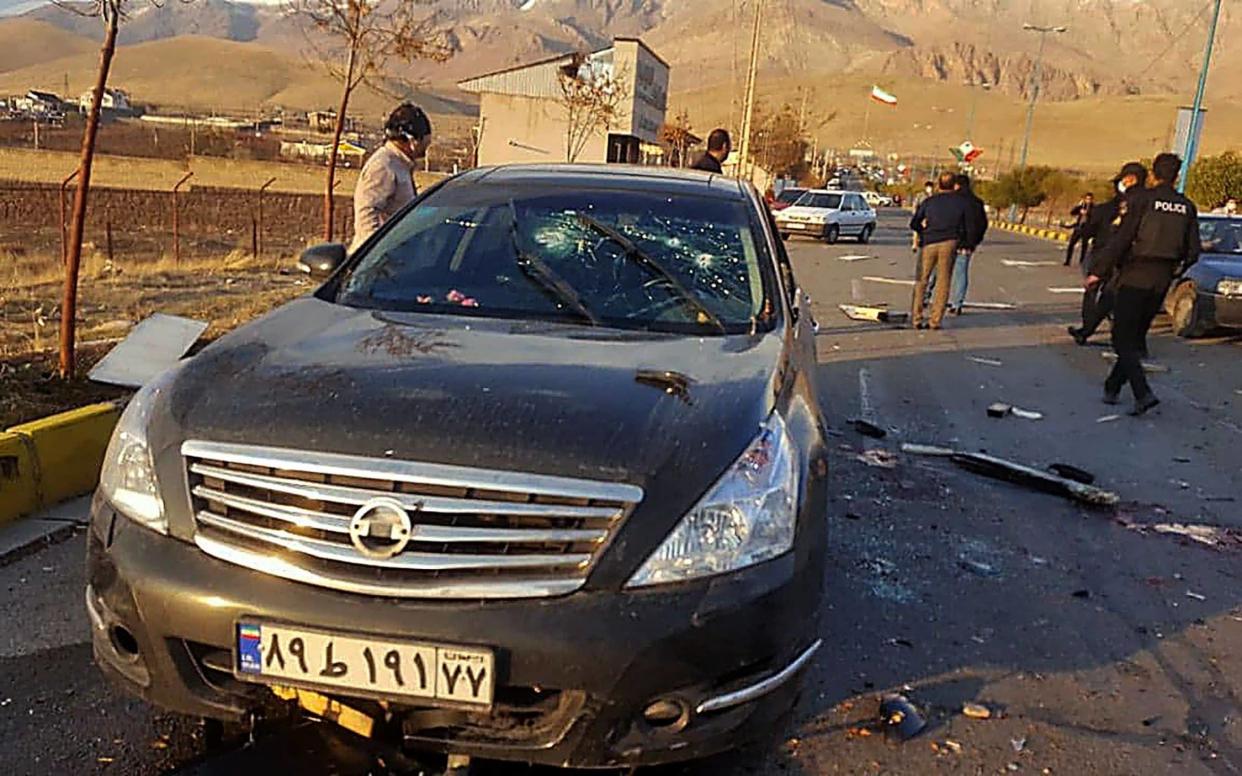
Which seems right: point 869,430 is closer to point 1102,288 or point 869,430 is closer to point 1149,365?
point 1149,365

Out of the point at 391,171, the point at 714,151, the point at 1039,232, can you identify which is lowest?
the point at 1039,232

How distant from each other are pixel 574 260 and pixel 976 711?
212 cm

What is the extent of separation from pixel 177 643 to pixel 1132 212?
8286mm

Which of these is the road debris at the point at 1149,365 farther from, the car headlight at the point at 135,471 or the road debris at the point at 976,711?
the car headlight at the point at 135,471

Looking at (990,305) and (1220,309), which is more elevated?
(1220,309)

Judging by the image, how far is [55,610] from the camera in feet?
12.5

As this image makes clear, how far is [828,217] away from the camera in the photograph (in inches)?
1101

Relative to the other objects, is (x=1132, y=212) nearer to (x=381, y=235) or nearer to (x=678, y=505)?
(x=381, y=235)

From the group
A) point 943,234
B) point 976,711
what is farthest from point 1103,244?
point 976,711

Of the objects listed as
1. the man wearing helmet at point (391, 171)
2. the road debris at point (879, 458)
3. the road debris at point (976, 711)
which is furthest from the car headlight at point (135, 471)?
the road debris at point (879, 458)

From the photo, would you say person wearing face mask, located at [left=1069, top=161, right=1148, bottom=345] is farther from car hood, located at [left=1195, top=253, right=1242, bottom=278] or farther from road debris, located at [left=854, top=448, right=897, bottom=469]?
road debris, located at [left=854, top=448, right=897, bottom=469]

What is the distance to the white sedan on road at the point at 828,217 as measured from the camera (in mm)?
28078

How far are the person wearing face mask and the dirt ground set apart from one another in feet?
28.7

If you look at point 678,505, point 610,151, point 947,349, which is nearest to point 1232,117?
point 610,151
